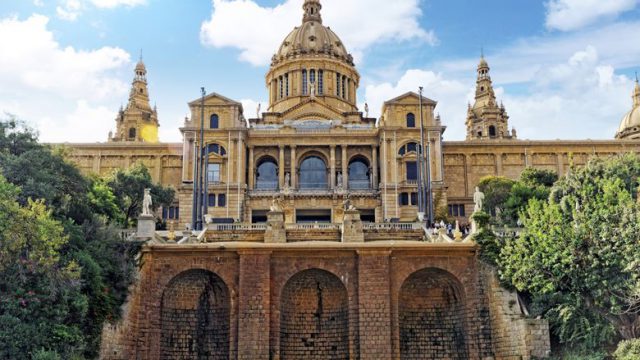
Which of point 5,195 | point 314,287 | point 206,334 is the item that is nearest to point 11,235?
point 5,195

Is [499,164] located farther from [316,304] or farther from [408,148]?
[316,304]

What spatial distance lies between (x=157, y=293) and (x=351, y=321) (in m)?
10.1

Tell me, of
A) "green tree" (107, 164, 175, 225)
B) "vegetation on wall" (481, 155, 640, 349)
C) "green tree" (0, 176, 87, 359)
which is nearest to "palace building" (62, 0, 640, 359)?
"vegetation on wall" (481, 155, 640, 349)

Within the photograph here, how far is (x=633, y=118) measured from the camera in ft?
321

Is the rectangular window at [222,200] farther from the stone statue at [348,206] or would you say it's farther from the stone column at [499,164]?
the stone column at [499,164]

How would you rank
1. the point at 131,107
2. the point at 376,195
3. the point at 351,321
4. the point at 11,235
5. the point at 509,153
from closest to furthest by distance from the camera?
1. the point at 11,235
2. the point at 351,321
3. the point at 376,195
4. the point at 509,153
5. the point at 131,107

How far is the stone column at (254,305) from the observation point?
112ft

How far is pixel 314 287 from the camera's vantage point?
37.2 meters

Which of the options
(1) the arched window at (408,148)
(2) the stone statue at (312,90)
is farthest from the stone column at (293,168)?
(1) the arched window at (408,148)

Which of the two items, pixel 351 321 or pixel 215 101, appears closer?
pixel 351 321

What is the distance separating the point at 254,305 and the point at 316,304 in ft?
13.3

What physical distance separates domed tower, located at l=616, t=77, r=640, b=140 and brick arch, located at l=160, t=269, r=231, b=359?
7570 cm

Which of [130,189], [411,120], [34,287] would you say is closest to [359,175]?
[411,120]

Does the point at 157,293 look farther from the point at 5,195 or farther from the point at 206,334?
the point at 5,195
